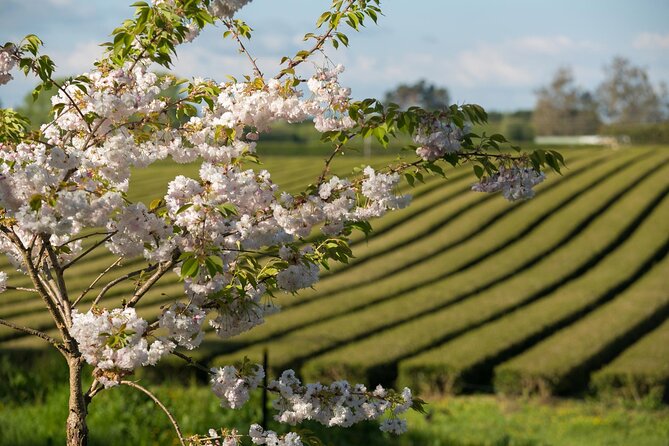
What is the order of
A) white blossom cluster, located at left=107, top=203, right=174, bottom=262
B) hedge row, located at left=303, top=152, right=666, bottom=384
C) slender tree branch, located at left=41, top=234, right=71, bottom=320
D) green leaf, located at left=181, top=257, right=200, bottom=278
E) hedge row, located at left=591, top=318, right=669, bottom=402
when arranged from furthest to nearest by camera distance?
hedge row, located at left=303, top=152, right=666, bottom=384
hedge row, located at left=591, top=318, right=669, bottom=402
slender tree branch, located at left=41, top=234, right=71, bottom=320
white blossom cluster, located at left=107, top=203, right=174, bottom=262
green leaf, located at left=181, top=257, right=200, bottom=278

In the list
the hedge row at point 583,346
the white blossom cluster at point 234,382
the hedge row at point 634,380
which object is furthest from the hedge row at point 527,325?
the white blossom cluster at point 234,382

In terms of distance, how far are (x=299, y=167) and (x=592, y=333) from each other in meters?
31.7

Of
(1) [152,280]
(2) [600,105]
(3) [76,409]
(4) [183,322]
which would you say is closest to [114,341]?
(4) [183,322]

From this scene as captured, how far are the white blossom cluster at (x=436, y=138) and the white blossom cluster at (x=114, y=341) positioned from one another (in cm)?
155

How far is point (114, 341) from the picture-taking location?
409cm

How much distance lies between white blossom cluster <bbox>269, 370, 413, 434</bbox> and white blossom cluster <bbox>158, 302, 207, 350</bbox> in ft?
1.87

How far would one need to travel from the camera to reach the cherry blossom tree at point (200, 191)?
4.17 meters

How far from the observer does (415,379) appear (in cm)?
1717

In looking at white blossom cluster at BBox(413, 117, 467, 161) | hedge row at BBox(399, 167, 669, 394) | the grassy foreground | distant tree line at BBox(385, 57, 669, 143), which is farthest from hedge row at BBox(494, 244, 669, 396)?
distant tree line at BBox(385, 57, 669, 143)

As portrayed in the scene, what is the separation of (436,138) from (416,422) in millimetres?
10196

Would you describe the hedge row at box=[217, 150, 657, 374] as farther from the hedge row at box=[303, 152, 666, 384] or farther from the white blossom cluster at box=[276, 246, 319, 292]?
the white blossom cluster at box=[276, 246, 319, 292]

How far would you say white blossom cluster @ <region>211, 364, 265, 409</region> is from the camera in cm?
478

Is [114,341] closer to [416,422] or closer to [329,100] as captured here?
[329,100]

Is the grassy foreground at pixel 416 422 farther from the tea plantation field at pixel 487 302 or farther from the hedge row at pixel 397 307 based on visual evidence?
the hedge row at pixel 397 307
